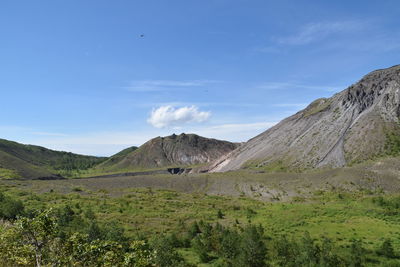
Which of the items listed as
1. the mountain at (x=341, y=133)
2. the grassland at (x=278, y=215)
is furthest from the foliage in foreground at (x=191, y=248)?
the mountain at (x=341, y=133)

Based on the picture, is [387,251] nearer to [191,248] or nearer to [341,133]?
[191,248]

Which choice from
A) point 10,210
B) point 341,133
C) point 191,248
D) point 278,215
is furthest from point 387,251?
point 341,133

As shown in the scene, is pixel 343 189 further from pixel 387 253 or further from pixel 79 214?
pixel 79 214

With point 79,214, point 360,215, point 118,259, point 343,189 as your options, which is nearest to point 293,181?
point 343,189

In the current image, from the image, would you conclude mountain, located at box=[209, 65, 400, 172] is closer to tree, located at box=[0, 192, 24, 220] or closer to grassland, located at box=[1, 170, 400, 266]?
grassland, located at box=[1, 170, 400, 266]

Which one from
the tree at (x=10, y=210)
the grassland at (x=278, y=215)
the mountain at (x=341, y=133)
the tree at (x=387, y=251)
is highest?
the mountain at (x=341, y=133)

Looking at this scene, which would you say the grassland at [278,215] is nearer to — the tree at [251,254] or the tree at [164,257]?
the tree at [251,254]

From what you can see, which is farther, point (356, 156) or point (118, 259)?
point (356, 156)

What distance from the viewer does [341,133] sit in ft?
336

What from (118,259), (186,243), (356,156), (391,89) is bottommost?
(186,243)

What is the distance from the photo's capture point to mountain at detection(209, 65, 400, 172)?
91.2 metres

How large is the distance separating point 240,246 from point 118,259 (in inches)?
759

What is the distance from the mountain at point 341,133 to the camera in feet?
299

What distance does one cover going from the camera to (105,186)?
8675cm
